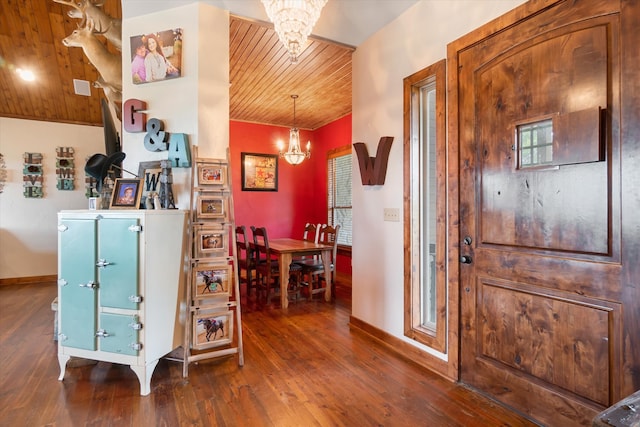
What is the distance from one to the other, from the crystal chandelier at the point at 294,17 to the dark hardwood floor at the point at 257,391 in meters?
2.15

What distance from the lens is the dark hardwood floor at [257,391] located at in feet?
6.01

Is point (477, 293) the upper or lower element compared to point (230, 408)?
upper

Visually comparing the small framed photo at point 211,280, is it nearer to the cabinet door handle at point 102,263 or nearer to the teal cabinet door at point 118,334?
the teal cabinet door at point 118,334

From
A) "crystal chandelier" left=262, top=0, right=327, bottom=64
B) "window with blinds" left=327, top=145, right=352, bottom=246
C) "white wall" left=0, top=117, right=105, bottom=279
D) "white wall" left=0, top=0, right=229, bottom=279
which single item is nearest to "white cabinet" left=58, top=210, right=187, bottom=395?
"white wall" left=0, top=0, right=229, bottom=279

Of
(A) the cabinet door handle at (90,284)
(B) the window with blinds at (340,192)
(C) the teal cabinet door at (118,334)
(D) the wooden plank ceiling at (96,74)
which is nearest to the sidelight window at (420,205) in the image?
(D) the wooden plank ceiling at (96,74)

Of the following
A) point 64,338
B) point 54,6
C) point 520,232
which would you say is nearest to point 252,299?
point 64,338

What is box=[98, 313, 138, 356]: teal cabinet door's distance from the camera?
211 cm

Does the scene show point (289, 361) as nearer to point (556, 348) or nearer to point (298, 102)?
point (556, 348)

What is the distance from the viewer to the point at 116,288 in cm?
213

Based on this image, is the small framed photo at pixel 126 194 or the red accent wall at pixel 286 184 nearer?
the small framed photo at pixel 126 194

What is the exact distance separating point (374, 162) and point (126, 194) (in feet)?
6.61

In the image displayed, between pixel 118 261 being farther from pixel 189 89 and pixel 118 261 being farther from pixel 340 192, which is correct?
pixel 340 192

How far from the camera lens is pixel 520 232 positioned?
1866 millimetres

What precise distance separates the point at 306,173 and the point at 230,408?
5.20 metres
